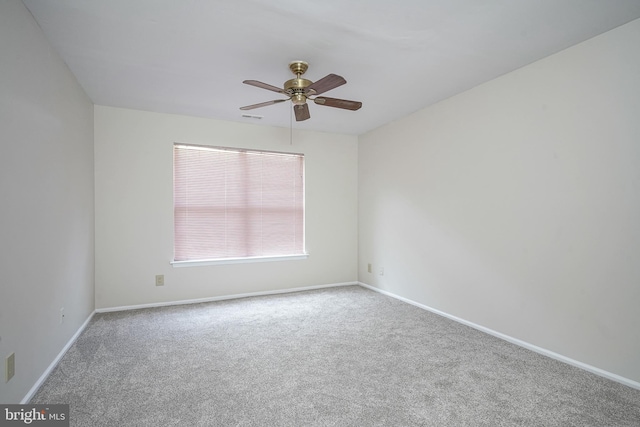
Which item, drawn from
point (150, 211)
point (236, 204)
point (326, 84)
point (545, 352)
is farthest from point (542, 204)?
point (150, 211)

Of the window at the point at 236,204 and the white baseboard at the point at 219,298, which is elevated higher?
the window at the point at 236,204

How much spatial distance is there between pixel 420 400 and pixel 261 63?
2692mm

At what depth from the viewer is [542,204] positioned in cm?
259

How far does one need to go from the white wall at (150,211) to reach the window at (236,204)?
5.3 inches

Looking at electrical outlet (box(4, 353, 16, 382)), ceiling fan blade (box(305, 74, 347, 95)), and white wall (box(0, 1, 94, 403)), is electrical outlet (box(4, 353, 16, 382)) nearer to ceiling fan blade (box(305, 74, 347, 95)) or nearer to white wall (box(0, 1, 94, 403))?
white wall (box(0, 1, 94, 403))

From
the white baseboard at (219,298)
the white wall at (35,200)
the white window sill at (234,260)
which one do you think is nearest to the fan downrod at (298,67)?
the white wall at (35,200)

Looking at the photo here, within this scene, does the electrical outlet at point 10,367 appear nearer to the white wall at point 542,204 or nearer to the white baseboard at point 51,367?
the white baseboard at point 51,367

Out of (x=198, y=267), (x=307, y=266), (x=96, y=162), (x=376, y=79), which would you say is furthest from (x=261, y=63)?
(x=307, y=266)

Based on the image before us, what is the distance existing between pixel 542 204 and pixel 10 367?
12.2 feet

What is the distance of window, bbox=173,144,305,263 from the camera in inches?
160

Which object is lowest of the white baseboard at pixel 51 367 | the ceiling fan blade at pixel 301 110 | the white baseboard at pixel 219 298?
the white baseboard at pixel 219 298

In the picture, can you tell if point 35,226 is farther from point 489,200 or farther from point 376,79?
point 489,200

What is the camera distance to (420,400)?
6.33ft

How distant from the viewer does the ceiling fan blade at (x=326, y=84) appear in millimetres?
2166
